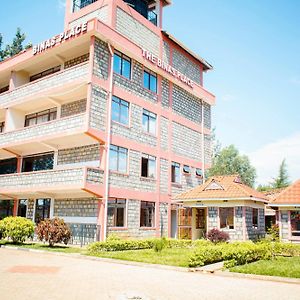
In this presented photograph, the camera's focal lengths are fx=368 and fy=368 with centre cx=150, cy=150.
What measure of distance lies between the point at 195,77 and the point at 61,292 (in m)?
26.4

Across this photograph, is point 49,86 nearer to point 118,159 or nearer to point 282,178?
point 118,159

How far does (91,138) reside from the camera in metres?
21.3

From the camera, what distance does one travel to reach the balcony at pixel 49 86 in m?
21.6

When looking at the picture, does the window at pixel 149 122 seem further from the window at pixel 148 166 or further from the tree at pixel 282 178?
the tree at pixel 282 178

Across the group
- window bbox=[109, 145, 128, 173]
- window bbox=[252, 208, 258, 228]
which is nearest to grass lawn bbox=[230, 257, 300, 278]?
window bbox=[252, 208, 258, 228]

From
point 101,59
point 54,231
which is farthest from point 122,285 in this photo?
point 101,59

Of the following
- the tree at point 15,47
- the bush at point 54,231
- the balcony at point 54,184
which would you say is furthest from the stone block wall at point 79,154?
the tree at point 15,47

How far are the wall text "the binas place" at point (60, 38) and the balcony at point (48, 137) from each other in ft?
16.0

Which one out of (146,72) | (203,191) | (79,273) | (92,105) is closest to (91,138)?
(92,105)

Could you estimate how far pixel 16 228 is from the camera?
67.5ft

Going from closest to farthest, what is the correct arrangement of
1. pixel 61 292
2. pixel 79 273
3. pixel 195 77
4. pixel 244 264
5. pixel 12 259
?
pixel 61 292 → pixel 79 273 → pixel 244 264 → pixel 12 259 → pixel 195 77

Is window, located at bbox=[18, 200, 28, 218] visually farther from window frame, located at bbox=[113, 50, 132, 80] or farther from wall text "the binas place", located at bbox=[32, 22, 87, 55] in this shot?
window frame, located at bbox=[113, 50, 132, 80]

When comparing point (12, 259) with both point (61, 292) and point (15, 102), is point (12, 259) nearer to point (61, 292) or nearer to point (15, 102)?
point (61, 292)

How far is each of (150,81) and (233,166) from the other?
35.8m
